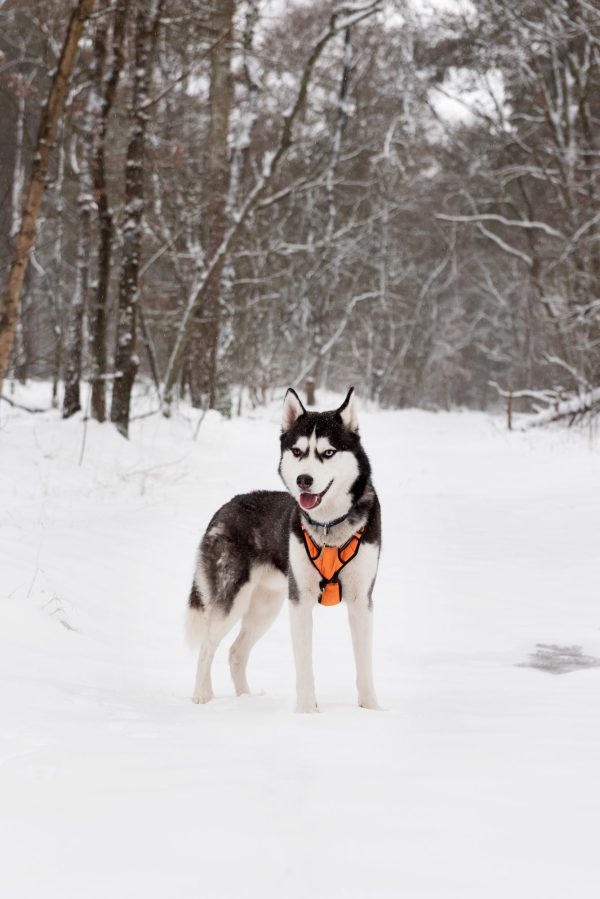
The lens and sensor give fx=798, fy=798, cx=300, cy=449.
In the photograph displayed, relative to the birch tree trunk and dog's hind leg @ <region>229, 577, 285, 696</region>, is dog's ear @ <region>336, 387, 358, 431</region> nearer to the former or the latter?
dog's hind leg @ <region>229, 577, 285, 696</region>

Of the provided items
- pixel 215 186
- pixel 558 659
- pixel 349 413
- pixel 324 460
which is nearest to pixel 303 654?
pixel 324 460

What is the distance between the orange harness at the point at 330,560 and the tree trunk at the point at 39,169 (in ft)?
18.9

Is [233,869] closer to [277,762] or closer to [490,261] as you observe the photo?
[277,762]

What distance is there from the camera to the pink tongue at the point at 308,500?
3.48 meters

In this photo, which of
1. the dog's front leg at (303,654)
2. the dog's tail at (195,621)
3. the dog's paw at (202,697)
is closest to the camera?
the dog's front leg at (303,654)

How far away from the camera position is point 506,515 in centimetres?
964

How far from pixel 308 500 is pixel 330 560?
0.96 feet

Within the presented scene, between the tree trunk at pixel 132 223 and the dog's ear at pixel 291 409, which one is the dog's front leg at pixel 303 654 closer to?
the dog's ear at pixel 291 409

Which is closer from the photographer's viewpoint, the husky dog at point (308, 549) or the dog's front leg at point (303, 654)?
the dog's front leg at point (303, 654)

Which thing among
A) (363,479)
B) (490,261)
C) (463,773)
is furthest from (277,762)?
(490,261)

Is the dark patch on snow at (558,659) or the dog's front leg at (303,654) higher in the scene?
the dog's front leg at (303,654)

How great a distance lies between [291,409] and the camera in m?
3.88

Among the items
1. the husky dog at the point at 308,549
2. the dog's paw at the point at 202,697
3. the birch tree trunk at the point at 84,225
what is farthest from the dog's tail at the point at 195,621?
the birch tree trunk at the point at 84,225

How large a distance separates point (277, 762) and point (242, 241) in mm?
20798
